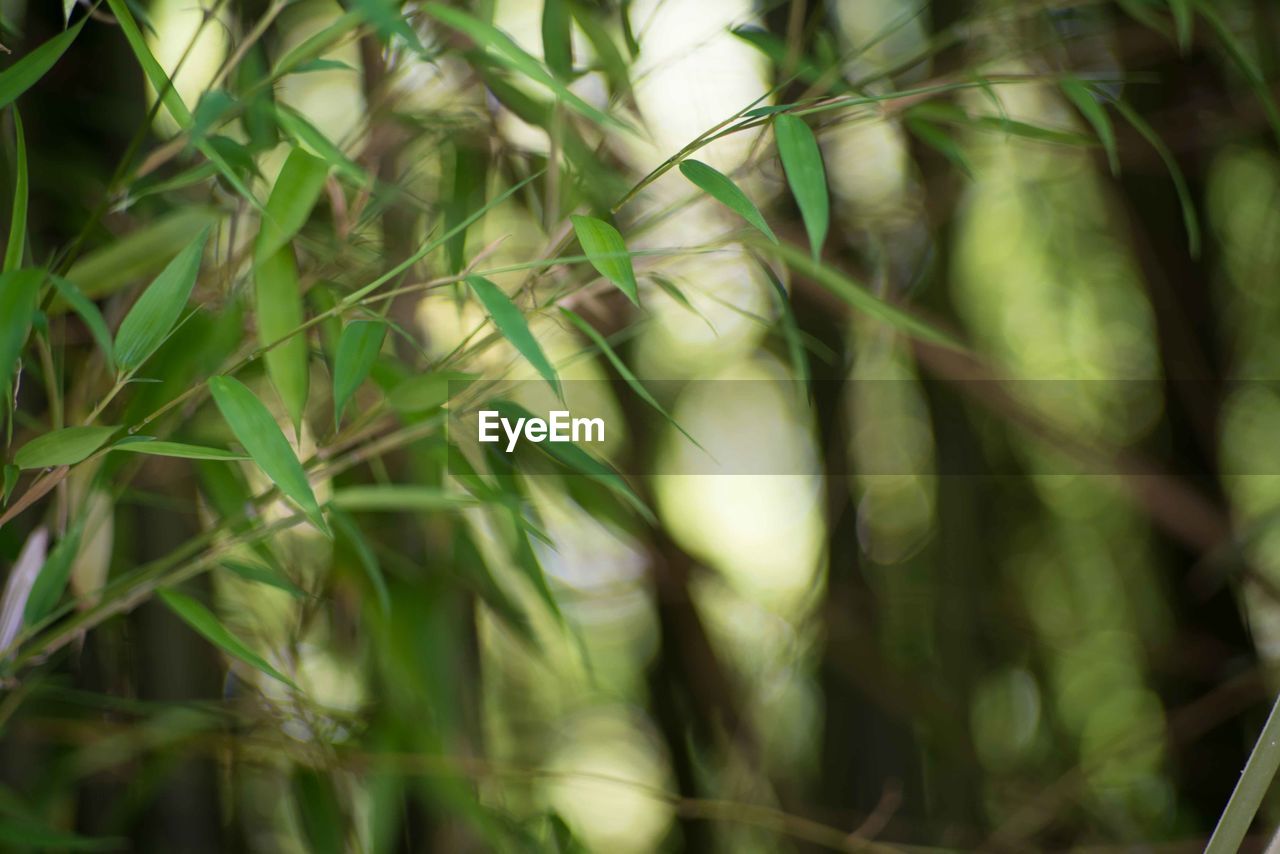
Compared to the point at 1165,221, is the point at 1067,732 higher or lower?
lower

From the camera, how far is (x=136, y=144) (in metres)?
0.40

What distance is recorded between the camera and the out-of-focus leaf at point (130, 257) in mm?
502

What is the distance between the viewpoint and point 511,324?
1.16ft

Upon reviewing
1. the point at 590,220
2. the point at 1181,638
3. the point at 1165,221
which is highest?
the point at 1165,221

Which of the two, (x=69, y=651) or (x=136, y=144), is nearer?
(x=136, y=144)

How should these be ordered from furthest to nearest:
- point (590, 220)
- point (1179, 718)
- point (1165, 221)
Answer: point (1165, 221) < point (1179, 718) < point (590, 220)

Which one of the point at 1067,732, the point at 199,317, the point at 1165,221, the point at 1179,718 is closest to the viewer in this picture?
the point at 199,317

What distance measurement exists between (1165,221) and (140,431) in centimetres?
85

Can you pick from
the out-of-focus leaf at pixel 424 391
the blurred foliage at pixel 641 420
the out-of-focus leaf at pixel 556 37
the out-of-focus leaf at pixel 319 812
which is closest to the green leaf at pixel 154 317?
the blurred foliage at pixel 641 420

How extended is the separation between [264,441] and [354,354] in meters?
0.07

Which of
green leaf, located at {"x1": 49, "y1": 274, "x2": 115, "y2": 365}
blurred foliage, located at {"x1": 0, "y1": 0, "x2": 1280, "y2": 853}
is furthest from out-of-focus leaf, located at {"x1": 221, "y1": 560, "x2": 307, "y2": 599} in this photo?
green leaf, located at {"x1": 49, "y1": 274, "x2": 115, "y2": 365}

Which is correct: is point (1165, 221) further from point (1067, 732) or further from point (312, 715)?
point (312, 715)

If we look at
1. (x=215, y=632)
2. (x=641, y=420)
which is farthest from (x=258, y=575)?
(x=641, y=420)

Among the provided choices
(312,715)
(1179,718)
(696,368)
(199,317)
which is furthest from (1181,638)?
Answer: (199,317)
